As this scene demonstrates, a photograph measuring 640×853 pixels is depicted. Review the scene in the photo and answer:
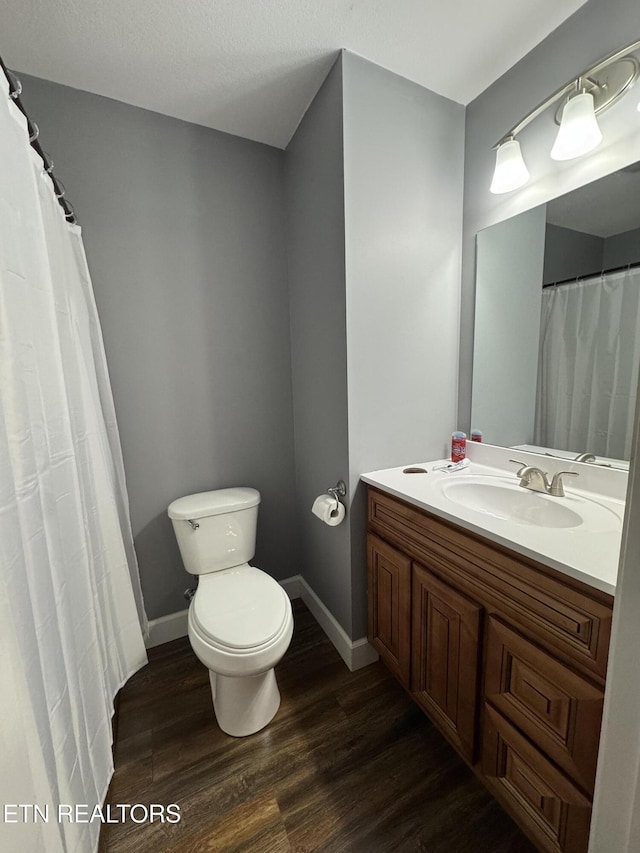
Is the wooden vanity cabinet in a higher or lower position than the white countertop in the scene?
lower

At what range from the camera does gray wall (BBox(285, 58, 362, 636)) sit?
137cm

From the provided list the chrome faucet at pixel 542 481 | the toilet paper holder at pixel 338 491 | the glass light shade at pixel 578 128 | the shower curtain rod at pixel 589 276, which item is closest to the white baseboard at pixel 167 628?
the toilet paper holder at pixel 338 491

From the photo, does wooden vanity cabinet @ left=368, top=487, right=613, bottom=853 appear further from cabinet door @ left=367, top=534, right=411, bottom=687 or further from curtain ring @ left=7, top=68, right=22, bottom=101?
curtain ring @ left=7, top=68, right=22, bottom=101

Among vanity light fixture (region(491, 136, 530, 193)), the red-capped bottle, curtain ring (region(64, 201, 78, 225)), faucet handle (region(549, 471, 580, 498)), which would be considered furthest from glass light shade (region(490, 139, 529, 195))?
curtain ring (region(64, 201, 78, 225))

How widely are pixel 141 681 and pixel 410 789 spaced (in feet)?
3.84

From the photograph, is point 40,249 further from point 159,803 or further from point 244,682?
point 159,803

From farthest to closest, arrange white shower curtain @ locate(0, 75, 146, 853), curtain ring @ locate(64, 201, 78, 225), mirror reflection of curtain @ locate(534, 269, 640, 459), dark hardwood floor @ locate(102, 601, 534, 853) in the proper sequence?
curtain ring @ locate(64, 201, 78, 225) < mirror reflection of curtain @ locate(534, 269, 640, 459) < dark hardwood floor @ locate(102, 601, 534, 853) < white shower curtain @ locate(0, 75, 146, 853)

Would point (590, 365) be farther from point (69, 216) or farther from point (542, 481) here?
point (69, 216)

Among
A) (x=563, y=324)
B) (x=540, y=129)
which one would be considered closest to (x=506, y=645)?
(x=563, y=324)

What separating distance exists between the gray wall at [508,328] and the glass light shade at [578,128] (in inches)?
7.7

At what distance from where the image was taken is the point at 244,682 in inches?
50.0

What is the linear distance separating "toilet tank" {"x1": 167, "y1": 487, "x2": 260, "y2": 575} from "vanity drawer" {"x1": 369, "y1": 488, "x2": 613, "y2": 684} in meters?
0.77

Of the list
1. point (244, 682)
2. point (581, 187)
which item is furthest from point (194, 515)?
point (581, 187)

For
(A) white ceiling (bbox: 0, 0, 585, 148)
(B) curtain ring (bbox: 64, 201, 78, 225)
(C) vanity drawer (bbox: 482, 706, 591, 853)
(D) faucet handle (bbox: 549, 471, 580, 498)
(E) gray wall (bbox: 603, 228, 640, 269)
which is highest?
(A) white ceiling (bbox: 0, 0, 585, 148)
